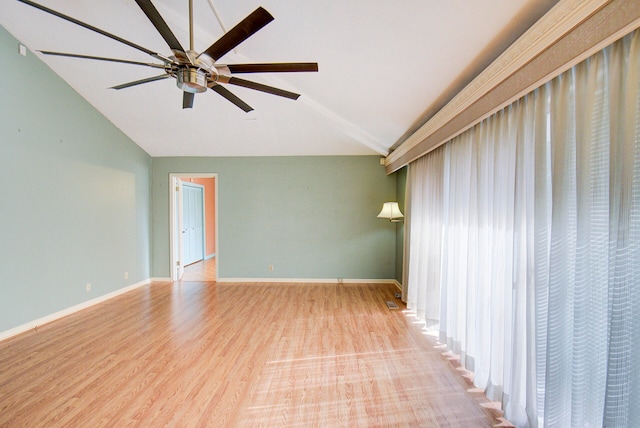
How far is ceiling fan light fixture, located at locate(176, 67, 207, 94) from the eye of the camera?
1724 millimetres

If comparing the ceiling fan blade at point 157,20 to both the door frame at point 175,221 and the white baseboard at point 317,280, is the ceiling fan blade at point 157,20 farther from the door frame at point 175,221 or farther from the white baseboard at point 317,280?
the white baseboard at point 317,280

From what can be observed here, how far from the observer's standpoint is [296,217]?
17.8 feet

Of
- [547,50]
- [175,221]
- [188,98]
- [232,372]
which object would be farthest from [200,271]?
[547,50]

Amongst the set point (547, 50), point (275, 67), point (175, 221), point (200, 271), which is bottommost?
point (200, 271)

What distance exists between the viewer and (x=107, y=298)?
14.3 feet

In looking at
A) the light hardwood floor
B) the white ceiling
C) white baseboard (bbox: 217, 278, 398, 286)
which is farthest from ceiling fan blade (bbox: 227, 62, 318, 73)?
the light hardwood floor

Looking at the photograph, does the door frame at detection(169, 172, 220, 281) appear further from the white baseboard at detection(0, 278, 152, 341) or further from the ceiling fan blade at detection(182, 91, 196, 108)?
the ceiling fan blade at detection(182, 91, 196, 108)

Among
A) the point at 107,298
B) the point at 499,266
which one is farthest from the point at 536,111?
the point at 107,298

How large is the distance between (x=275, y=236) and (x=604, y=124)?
4.87 meters

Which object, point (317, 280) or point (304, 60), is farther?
point (317, 280)

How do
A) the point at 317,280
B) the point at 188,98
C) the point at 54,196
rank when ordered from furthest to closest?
the point at 317,280 < the point at 54,196 < the point at 188,98

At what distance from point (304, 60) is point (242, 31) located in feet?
4.00

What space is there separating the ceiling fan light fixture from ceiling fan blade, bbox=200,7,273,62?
0.49ft

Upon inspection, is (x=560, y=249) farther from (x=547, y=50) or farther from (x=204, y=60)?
(x=204, y=60)
